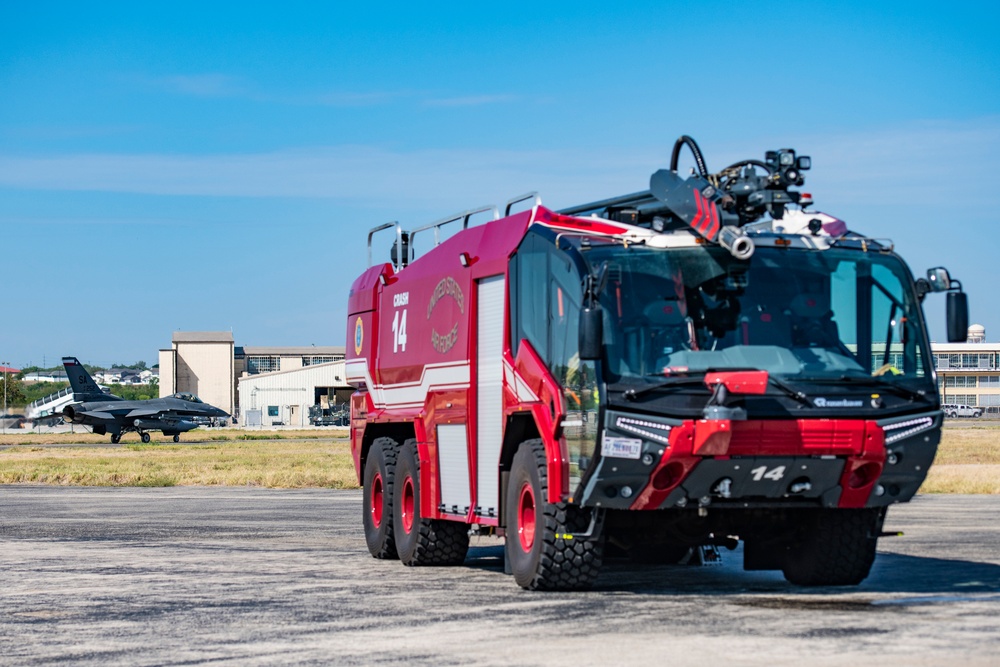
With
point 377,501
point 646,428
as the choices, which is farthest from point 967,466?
point 646,428

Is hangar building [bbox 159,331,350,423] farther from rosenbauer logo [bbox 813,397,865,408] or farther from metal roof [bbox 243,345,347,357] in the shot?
rosenbauer logo [bbox 813,397,865,408]

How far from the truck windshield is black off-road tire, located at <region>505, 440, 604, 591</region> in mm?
1528

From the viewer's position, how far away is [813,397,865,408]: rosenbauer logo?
40.3 ft

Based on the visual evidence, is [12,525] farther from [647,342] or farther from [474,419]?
[647,342]

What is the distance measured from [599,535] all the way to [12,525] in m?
14.5

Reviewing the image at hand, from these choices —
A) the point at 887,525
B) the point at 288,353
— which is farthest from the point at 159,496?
the point at 288,353

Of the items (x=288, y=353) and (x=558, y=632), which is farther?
(x=288, y=353)

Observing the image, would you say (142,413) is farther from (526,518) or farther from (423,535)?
(526,518)

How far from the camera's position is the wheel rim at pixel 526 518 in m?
13.7

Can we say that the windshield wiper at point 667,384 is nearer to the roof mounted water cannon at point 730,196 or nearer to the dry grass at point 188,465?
the roof mounted water cannon at point 730,196

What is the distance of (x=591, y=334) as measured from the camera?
463 inches

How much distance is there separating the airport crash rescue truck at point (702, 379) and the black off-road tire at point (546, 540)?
0.8 inches

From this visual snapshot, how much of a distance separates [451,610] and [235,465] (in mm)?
40629

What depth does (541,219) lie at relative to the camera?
13.7 metres
